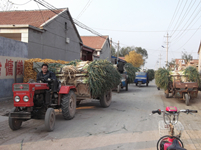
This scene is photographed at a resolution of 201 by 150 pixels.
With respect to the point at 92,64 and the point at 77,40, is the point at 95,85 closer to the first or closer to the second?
the point at 92,64

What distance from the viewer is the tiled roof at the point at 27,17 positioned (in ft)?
48.5

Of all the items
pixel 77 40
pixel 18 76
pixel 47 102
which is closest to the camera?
pixel 47 102

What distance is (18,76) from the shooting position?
10836mm

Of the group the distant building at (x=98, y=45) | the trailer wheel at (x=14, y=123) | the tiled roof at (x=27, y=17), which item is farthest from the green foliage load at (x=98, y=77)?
the distant building at (x=98, y=45)

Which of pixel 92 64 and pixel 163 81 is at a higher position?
pixel 92 64

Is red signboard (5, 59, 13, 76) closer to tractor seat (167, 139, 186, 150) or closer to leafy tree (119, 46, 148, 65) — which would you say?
tractor seat (167, 139, 186, 150)

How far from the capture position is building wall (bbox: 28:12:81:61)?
13494 mm

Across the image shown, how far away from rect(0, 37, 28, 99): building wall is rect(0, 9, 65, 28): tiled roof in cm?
421

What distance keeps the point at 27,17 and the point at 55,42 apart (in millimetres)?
3031

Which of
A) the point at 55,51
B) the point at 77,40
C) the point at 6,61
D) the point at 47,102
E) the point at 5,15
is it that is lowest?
the point at 47,102

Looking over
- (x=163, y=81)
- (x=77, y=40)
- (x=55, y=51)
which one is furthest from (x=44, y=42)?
(x=163, y=81)

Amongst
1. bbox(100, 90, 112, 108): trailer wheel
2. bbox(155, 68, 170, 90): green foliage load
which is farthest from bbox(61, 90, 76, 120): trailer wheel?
bbox(155, 68, 170, 90): green foliage load

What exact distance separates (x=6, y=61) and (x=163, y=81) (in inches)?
374

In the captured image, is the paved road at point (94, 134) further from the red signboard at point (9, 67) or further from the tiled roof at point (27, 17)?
the tiled roof at point (27, 17)
